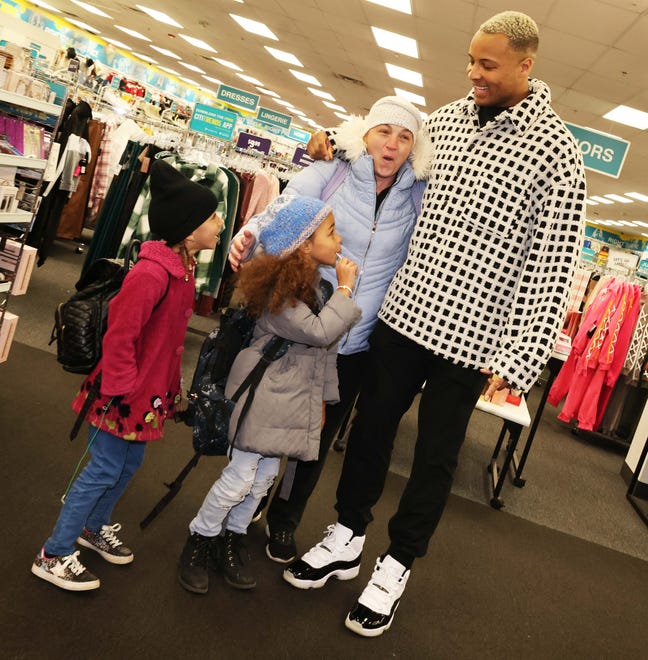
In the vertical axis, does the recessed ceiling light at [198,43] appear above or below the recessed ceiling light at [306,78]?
below

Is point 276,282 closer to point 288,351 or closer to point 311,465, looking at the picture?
point 288,351

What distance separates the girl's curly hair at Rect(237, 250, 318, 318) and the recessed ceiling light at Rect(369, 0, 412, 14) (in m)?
6.37

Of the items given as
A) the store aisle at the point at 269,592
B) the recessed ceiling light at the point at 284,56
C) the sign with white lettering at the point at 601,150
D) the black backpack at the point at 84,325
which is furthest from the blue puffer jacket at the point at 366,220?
the recessed ceiling light at the point at 284,56

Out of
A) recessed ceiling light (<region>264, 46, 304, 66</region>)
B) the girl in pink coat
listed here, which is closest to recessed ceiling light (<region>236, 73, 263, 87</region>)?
recessed ceiling light (<region>264, 46, 304, 66</region>)

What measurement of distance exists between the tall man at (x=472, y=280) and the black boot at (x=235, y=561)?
0.37 meters

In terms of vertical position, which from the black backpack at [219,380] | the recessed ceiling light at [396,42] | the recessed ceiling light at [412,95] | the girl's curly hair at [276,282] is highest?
the recessed ceiling light at [412,95]

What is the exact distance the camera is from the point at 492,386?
5.96ft

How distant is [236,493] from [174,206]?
36.2 inches

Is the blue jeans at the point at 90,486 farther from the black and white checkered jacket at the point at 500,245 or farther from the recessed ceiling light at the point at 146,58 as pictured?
the recessed ceiling light at the point at 146,58

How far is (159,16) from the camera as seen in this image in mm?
12297

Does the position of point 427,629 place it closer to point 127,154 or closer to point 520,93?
point 520,93

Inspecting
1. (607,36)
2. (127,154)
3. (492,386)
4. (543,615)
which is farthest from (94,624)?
(607,36)

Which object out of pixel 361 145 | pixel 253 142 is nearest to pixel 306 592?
pixel 361 145

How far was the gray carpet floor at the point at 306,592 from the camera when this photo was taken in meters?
1.78
